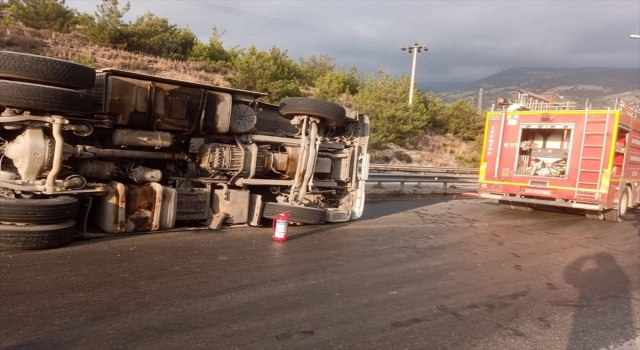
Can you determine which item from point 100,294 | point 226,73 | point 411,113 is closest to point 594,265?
point 100,294

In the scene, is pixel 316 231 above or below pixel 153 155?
below

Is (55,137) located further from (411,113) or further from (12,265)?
(411,113)

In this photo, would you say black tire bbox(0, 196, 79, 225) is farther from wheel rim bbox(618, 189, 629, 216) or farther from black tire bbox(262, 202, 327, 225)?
wheel rim bbox(618, 189, 629, 216)

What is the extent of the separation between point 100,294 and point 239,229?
347cm

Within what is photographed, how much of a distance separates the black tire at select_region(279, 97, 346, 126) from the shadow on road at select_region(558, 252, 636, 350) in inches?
171

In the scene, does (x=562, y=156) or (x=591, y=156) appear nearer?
(x=591, y=156)

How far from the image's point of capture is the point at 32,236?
502 centimetres

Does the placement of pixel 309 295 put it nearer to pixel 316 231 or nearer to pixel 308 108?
pixel 316 231

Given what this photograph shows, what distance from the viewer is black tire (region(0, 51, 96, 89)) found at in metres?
5.10

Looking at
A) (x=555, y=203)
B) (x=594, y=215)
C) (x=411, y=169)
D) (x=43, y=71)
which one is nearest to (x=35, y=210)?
(x=43, y=71)

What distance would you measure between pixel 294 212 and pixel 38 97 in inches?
155

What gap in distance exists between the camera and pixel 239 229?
7.42m

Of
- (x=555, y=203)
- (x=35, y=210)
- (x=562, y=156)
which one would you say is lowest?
(x=35, y=210)

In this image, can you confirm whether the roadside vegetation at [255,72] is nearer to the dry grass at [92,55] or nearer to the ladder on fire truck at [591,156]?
the dry grass at [92,55]
